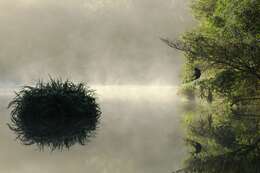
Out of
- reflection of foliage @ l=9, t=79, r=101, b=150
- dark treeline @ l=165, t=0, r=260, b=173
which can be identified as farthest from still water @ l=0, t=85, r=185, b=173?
reflection of foliage @ l=9, t=79, r=101, b=150

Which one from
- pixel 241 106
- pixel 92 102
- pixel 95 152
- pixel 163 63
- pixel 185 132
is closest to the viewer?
pixel 95 152

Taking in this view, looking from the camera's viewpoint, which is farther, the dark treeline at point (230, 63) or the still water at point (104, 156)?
the dark treeline at point (230, 63)

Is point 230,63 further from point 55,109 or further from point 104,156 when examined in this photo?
point 104,156

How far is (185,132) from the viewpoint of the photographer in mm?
15781

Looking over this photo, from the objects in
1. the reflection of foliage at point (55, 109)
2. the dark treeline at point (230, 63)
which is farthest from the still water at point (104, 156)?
the reflection of foliage at point (55, 109)

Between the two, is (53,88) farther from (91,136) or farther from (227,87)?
(227,87)

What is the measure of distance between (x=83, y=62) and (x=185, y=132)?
18460 centimetres

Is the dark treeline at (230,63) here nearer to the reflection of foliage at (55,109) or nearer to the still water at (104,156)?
the still water at (104,156)

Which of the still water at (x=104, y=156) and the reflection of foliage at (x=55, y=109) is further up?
the reflection of foliage at (x=55, y=109)

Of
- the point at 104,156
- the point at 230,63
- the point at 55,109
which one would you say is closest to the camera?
the point at 104,156

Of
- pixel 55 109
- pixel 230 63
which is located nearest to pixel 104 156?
pixel 55 109

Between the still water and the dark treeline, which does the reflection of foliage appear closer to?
the still water

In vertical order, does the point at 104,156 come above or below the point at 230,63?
below

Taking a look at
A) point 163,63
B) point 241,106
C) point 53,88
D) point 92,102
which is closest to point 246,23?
point 241,106
